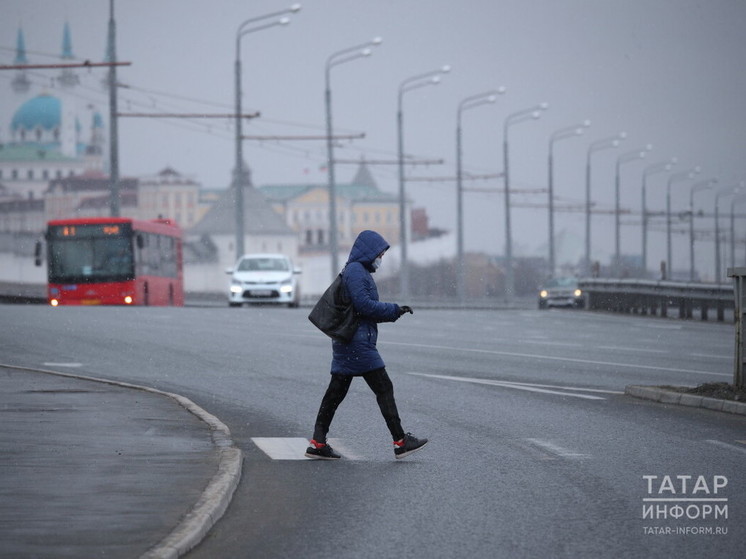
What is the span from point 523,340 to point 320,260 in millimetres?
145365

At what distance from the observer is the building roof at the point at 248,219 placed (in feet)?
628

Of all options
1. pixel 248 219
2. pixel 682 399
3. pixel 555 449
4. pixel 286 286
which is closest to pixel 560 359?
pixel 682 399

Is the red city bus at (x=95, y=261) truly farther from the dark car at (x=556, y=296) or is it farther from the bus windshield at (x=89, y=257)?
the dark car at (x=556, y=296)

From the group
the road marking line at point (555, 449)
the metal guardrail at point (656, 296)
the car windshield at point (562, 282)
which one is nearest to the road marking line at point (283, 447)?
the road marking line at point (555, 449)

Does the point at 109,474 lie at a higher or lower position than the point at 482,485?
higher

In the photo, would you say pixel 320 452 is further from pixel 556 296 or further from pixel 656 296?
pixel 556 296

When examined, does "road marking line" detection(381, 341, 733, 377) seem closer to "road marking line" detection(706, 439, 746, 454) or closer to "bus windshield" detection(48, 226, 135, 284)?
"road marking line" detection(706, 439, 746, 454)

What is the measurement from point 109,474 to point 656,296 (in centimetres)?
3381

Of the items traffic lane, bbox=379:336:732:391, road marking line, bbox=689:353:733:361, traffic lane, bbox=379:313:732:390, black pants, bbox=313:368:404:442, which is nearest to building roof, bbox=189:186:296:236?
traffic lane, bbox=379:313:732:390

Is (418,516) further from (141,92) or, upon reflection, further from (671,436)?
(141,92)

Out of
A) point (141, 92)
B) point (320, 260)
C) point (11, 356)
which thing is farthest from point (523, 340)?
point (320, 260)

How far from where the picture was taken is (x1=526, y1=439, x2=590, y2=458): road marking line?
11.3 m

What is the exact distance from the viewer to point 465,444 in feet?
39.6

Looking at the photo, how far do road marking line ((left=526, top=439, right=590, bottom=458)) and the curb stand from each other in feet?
10.2
